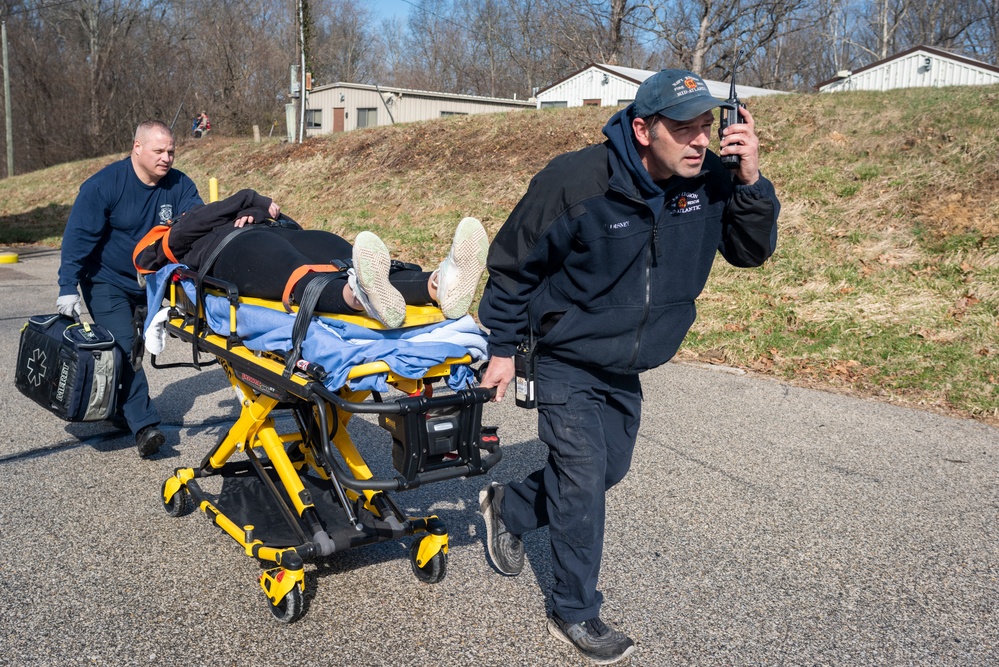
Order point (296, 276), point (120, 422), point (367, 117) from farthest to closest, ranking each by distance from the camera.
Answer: point (367, 117)
point (120, 422)
point (296, 276)

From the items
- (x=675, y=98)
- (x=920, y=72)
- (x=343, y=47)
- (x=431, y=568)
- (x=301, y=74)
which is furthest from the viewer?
(x=343, y=47)

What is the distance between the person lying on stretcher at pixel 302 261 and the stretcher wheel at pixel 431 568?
111cm

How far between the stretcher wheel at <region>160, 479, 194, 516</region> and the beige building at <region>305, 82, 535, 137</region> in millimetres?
30793

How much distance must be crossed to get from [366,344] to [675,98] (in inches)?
56.6

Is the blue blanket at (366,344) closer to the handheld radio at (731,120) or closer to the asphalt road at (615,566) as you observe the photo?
the asphalt road at (615,566)

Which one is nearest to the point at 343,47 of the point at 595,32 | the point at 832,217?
the point at 595,32

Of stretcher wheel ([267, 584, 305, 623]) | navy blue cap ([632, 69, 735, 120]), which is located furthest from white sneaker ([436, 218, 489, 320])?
stretcher wheel ([267, 584, 305, 623])

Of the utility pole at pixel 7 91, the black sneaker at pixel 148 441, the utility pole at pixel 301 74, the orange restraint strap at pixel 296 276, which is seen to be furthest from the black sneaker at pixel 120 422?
the utility pole at pixel 7 91

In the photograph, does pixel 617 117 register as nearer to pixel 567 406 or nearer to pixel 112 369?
pixel 567 406

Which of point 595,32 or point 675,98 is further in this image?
point 595,32

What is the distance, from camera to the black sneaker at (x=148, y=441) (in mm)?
5402

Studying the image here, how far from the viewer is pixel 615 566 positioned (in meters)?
4.07

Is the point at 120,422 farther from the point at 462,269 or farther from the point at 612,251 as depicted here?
the point at 612,251

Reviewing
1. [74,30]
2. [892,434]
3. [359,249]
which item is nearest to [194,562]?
[359,249]
